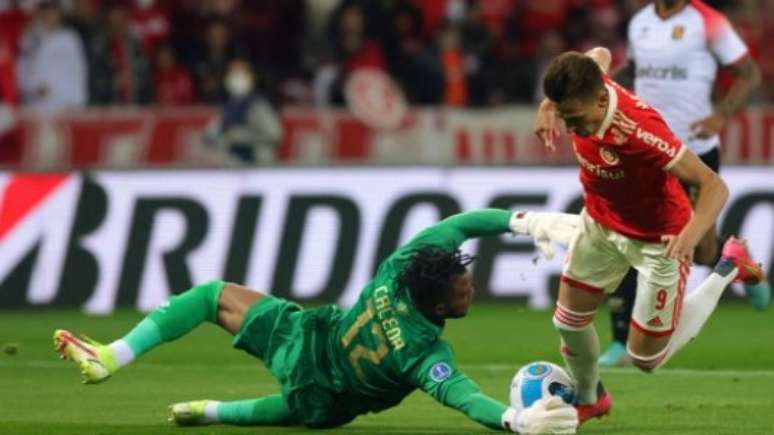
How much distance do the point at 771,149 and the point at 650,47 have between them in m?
8.47

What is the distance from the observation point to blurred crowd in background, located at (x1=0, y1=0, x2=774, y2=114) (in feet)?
69.4

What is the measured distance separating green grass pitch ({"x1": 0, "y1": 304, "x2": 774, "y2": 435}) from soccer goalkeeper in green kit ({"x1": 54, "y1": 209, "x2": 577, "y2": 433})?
224 mm

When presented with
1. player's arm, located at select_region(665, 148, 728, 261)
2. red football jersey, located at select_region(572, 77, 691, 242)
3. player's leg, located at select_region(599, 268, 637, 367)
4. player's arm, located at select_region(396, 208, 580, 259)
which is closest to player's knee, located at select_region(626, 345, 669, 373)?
red football jersey, located at select_region(572, 77, 691, 242)

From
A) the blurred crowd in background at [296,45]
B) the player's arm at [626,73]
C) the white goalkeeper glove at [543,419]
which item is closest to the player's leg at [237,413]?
the white goalkeeper glove at [543,419]

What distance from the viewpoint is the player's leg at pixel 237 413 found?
10148 mm

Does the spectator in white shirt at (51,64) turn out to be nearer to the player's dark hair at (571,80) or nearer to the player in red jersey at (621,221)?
the player in red jersey at (621,221)

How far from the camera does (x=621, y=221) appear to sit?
1032cm

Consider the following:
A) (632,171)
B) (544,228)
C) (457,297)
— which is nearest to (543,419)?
(457,297)

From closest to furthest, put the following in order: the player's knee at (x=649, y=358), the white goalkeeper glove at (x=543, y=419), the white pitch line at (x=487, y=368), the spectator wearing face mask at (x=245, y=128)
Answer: the white goalkeeper glove at (x=543, y=419) < the player's knee at (x=649, y=358) < the white pitch line at (x=487, y=368) < the spectator wearing face mask at (x=245, y=128)

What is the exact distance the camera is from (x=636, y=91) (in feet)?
43.4

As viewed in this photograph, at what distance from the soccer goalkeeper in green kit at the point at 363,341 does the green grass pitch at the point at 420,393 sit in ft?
0.74

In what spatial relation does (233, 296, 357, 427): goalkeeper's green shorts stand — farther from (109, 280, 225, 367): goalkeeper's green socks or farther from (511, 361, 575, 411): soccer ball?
(511, 361, 575, 411): soccer ball

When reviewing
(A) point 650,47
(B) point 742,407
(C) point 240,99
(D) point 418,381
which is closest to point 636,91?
(A) point 650,47

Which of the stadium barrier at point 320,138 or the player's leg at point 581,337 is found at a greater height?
the player's leg at point 581,337
